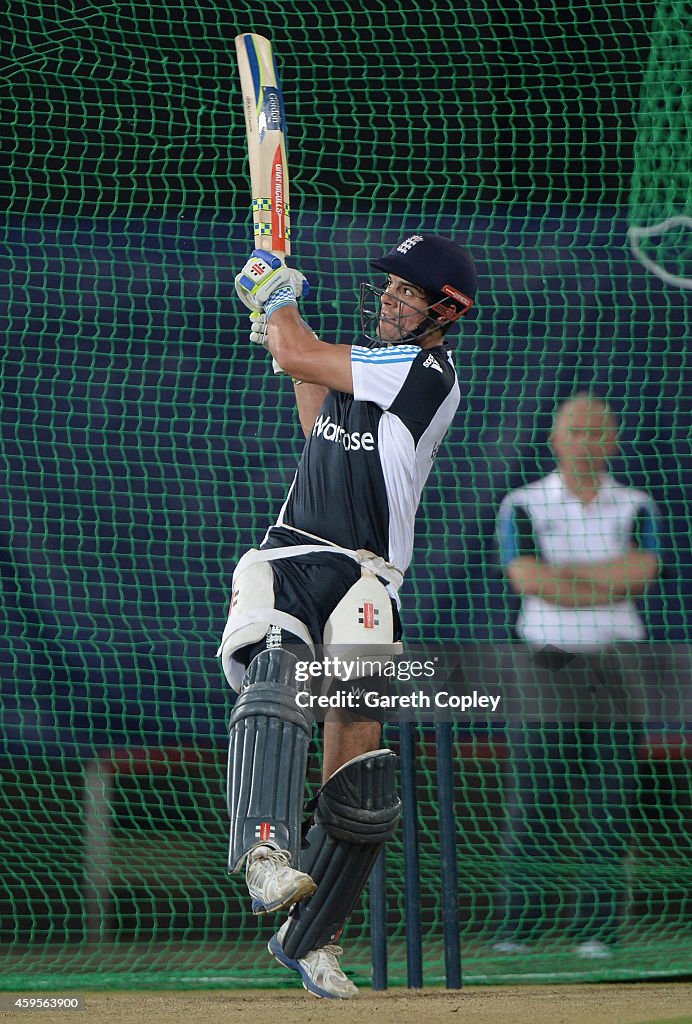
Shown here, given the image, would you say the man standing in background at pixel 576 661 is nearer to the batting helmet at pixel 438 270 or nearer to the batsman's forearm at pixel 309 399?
the batsman's forearm at pixel 309 399

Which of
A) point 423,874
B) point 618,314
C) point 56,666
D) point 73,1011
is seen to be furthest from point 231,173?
point 73,1011

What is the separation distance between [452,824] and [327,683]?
5.95 ft

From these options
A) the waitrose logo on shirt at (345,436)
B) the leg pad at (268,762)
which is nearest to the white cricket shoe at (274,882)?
the leg pad at (268,762)

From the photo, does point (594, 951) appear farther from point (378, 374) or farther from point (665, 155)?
point (665, 155)

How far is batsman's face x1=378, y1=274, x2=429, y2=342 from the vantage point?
4254mm

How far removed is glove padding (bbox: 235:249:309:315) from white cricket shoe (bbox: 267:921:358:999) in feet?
6.03

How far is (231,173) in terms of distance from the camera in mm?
7918

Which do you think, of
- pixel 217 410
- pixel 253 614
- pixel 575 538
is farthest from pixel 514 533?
pixel 253 614

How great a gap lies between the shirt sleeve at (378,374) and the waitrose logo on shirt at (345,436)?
0.10m

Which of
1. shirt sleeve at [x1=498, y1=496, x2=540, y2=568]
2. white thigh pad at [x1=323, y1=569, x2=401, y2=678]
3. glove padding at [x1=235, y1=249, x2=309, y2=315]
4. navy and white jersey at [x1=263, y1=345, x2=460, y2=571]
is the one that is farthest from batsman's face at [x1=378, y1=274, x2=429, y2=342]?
shirt sleeve at [x1=498, y1=496, x2=540, y2=568]

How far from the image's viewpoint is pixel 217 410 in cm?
775

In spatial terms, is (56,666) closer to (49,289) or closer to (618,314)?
(49,289)

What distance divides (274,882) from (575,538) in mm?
3598

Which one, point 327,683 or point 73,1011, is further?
point 73,1011
